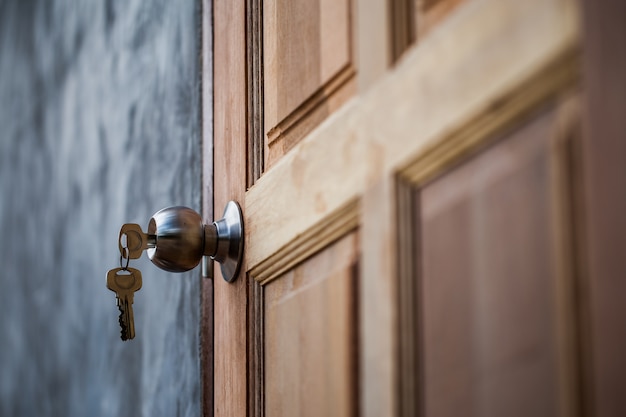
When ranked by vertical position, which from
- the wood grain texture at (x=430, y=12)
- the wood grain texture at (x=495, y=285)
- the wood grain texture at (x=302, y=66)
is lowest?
the wood grain texture at (x=495, y=285)

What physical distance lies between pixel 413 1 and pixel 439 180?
0.14 metres

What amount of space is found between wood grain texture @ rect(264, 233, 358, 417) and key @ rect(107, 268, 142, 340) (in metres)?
0.18

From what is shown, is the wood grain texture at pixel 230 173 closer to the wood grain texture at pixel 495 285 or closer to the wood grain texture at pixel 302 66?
the wood grain texture at pixel 302 66

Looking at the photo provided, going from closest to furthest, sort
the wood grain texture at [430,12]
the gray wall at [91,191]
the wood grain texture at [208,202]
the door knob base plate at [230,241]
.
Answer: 1. the wood grain texture at [430,12]
2. the door knob base plate at [230,241]
3. the wood grain texture at [208,202]
4. the gray wall at [91,191]

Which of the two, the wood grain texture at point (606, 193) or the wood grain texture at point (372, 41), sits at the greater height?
the wood grain texture at point (372, 41)

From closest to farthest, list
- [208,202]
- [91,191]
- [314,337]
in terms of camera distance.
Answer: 1. [314,337]
2. [208,202]
3. [91,191]

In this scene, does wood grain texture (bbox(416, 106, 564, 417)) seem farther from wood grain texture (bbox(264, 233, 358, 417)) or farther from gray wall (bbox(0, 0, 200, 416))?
gray wall (bbox(0, 0, 200, 416))

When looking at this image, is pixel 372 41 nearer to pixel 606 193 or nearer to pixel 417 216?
pixel 417 216

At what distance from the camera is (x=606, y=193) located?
16.8 inches

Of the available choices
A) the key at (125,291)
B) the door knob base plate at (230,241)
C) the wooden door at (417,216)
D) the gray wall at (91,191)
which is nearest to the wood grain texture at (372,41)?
the wooden door at (417,216)

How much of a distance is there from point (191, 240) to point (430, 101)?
1.36 feet

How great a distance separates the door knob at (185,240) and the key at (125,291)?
3 cm

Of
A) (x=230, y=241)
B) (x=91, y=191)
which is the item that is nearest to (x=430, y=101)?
(x=230, y=241)

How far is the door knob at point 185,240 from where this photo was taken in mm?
904
